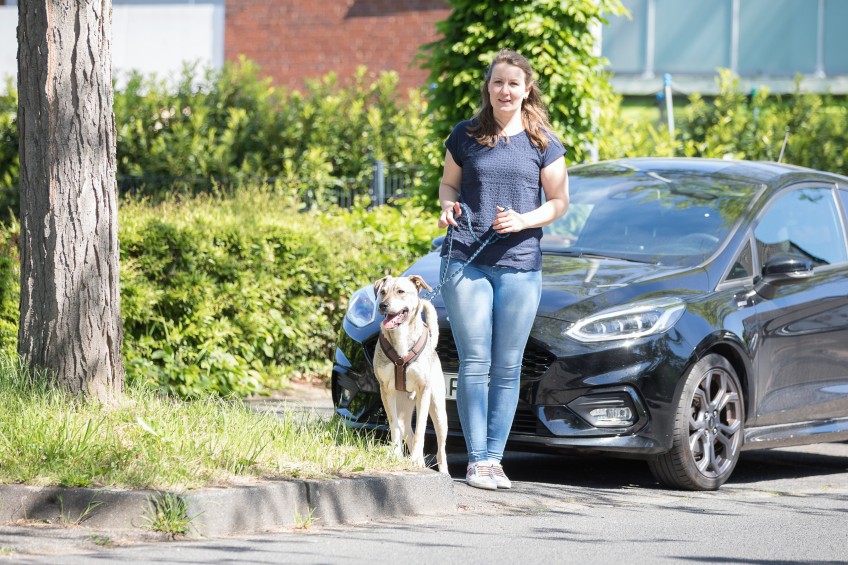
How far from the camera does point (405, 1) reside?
19.9 metres

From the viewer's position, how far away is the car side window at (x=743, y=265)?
7.38 m

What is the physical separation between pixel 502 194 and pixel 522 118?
41 cm

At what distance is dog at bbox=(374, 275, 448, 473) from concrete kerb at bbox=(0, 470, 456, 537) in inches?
19.4

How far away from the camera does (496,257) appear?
6.46 meters

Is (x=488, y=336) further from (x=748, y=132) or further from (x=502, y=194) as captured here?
(x=748, y=132)

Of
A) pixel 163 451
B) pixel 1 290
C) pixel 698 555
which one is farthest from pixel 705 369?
pixel 1 290

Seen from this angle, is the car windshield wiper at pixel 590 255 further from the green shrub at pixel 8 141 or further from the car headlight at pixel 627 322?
the green shrub at pixel 8 141

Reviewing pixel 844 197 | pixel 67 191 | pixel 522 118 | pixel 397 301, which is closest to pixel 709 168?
pixel 844 197

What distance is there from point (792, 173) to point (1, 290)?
5046 millimetres

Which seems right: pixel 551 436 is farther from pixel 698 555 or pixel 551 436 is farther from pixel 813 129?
pixel 813 129

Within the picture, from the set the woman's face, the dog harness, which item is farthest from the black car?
the woman's face

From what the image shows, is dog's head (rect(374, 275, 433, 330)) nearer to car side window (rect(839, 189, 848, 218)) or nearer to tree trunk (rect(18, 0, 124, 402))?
tree trunk (rect(18, 0, 124, 402))

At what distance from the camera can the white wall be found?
21219 millimetres

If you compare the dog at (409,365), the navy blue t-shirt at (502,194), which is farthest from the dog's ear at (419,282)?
the navy blue t-shirt at (502,194)
